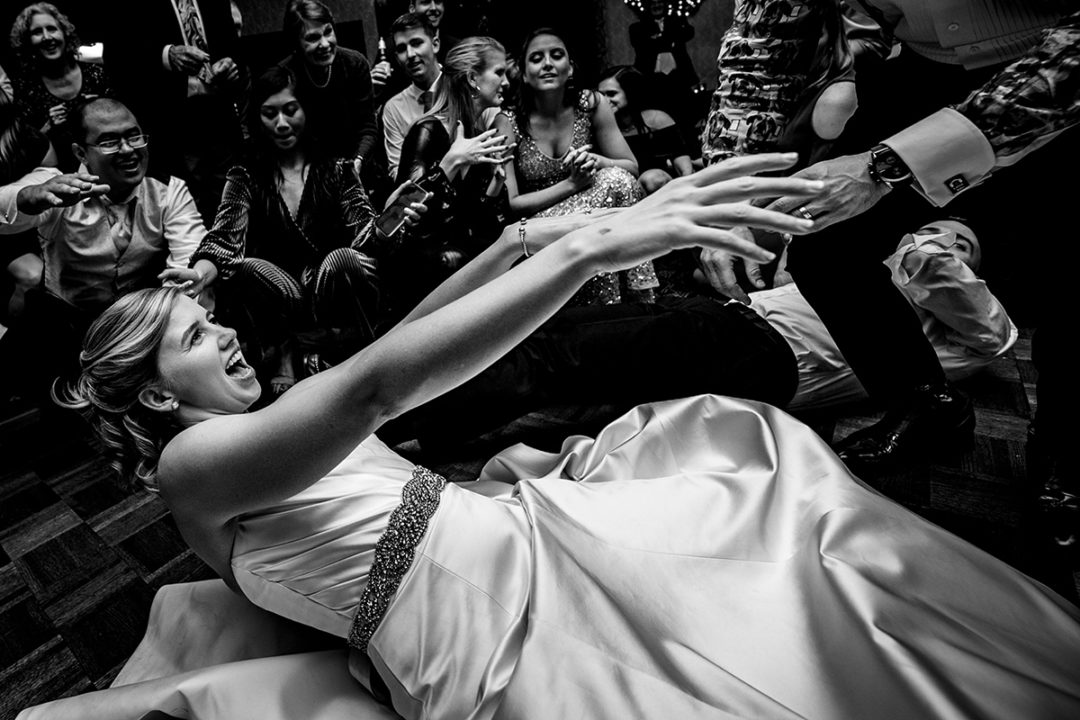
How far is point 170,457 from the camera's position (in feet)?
2.87

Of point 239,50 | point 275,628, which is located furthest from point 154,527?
point 239,50

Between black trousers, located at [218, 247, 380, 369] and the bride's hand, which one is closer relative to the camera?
the bride's hand

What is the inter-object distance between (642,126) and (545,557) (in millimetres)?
3240

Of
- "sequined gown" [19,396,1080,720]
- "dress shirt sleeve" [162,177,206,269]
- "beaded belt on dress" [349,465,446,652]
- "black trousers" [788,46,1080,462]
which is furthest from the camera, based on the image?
"dress shirt sleeve" [162,177,206,269]

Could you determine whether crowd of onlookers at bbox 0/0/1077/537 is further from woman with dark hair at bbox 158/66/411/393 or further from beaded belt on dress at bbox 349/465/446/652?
beaded belt on dress at bbox 349/465/446/652

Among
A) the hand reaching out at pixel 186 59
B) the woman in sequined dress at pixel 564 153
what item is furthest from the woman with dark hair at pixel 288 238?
the woman in sequined dress at pixel 564 153

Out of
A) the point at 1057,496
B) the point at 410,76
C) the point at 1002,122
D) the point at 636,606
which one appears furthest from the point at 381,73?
the point at 1057,496

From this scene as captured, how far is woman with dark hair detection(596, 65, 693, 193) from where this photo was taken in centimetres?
364

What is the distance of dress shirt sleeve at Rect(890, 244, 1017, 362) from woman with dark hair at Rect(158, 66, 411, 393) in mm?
2043

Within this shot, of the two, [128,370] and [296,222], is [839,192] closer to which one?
[128,370]

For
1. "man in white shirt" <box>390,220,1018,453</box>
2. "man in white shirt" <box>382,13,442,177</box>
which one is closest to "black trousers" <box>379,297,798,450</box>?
"man in white shirt" <box>390,220,1018,453</box>

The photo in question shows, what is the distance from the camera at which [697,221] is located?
75 cm

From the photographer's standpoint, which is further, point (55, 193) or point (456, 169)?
point (456, 169)

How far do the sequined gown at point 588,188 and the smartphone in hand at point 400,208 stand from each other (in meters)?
0.52
